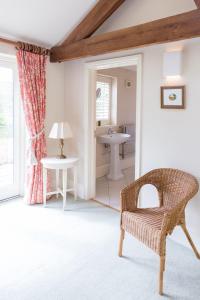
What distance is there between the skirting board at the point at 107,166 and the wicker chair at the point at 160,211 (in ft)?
8.27

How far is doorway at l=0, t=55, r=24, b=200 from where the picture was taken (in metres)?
3.67

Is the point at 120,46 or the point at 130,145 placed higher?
the point at 120,46

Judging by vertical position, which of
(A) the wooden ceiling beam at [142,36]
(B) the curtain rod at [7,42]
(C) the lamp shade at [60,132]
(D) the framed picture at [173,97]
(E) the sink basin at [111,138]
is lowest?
(E) the sink basin at [111,138]

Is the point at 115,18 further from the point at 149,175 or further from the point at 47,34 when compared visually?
the point at 149,175

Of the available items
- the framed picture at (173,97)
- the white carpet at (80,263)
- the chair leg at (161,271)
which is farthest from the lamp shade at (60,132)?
the chair leg at (161,271)

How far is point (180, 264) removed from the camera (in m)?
2.45

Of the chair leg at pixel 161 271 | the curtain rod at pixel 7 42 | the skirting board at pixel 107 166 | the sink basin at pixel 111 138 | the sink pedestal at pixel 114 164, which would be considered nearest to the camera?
the chair leg at pixel 161 271

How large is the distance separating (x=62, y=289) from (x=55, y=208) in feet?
5.34

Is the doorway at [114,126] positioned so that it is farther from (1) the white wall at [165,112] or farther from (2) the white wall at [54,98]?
(1) the white wall at [165,112]

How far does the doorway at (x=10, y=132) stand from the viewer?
3668 millimetres

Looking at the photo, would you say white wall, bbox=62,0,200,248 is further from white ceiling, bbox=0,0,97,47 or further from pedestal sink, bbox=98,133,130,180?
pedestal sink, bbox=98,133,130,180

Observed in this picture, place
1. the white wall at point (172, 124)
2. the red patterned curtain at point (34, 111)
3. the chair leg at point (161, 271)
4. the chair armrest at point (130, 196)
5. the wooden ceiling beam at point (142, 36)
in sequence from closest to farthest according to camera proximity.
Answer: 1. the chair leg at point (161, 271)
2. the wooden ceiling beam at point (142, 36)
3. the chair armrest at point (130, 196)
4. the white wall at point (172, 124)
5. the red patterned curtain at point (34, 111)

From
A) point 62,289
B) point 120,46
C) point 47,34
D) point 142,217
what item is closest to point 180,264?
point 142,217

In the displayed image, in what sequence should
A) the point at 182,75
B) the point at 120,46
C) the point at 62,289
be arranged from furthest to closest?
the point at 120,46, the point at 182,75, the point at 62,289
